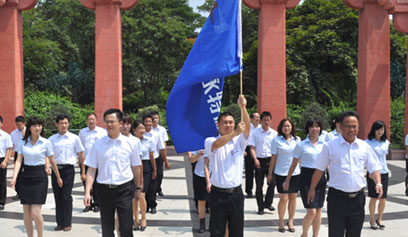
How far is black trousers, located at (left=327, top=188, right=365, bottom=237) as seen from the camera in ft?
15.3

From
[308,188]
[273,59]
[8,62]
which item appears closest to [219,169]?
[308,188]

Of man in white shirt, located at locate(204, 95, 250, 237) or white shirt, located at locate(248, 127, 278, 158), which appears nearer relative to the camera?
man in white shirt, located at locate(204, 95, 250, 237)

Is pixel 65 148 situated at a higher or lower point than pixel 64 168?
higher

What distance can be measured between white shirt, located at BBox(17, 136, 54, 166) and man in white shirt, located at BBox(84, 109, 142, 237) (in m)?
1.71

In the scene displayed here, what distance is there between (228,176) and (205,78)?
4.41 feet

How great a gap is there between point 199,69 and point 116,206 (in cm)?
202

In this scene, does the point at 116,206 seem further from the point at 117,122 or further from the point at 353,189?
the point at 353,189

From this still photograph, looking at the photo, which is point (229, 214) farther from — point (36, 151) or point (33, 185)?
point (36, 151)

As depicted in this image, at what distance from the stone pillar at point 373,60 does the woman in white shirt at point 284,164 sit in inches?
437

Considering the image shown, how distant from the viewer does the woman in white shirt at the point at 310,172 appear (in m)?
6.26

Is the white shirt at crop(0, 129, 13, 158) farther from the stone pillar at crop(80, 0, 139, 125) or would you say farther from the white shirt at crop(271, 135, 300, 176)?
the stone pillar at crop(80, 0, 139, 125)

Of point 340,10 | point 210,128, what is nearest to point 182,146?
point 210,128

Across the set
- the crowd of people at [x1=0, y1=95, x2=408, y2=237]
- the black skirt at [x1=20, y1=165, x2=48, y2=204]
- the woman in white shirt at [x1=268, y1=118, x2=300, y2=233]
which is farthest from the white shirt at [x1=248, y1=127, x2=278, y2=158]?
the black skirt at [x1=20, y1=165, x2=48, y2=204]

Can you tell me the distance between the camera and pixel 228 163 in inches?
193
